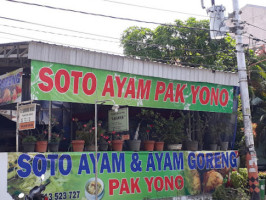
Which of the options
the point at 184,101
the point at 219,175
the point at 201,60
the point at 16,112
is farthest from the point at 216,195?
the point at 201,60

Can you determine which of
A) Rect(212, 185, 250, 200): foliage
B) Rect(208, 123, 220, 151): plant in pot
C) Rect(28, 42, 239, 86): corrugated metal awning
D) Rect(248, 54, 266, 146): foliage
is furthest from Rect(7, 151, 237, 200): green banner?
Rect(248, 54, 266, 146): foliage

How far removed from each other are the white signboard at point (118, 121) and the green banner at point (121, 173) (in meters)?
1.16

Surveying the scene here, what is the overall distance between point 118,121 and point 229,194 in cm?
603

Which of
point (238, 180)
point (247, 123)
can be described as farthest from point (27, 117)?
point (238, 180)

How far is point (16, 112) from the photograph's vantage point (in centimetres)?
1596

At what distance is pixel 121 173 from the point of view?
17156 millimetres

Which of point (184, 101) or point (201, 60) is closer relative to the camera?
point (184, 101)

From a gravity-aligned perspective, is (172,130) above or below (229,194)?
above

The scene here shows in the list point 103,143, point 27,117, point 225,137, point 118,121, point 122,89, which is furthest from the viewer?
point 225,137

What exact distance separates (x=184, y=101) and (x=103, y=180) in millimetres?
6048

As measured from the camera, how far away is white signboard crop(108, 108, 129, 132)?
688 inches

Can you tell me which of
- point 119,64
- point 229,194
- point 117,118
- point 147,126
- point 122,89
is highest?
point 119,64

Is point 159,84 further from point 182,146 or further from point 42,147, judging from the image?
point 42,147

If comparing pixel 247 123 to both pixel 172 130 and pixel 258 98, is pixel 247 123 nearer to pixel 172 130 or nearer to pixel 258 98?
pixel 172 130
